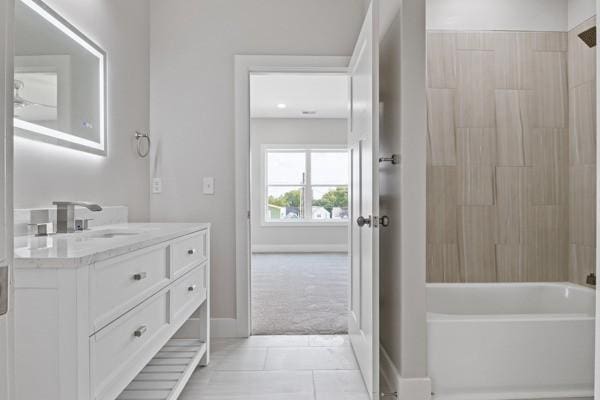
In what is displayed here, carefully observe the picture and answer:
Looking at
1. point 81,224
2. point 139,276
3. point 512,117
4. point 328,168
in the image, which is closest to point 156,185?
point 81,224

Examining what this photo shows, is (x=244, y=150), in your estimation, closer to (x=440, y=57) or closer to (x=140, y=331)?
(x=440, y=57)

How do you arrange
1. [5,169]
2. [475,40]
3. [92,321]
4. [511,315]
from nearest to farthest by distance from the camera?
[5,169]
[92,321]
[511,315]
[475,40]

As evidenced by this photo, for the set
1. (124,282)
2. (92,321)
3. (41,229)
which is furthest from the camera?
(41,229)

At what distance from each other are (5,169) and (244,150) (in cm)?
243

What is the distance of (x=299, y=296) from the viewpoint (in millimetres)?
4094

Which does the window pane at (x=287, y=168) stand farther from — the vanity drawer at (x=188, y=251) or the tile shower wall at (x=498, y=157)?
the vanity drawer at (x=188, y=251)

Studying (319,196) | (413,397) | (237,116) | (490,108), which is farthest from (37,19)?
(319,196)

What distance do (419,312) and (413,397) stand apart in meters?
0.39

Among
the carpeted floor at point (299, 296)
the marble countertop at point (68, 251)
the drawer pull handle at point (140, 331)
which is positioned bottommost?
the carpeted floor at point (299, 296)

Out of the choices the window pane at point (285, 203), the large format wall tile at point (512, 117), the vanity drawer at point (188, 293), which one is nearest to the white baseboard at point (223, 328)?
the vanity drawer at point (188, 293)

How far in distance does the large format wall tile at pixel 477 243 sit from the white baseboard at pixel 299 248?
478 cm

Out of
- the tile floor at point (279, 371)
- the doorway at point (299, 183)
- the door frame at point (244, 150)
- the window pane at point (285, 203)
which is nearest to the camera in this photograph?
the tile floor at point (279, 371)

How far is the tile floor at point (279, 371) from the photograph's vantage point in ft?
6.91

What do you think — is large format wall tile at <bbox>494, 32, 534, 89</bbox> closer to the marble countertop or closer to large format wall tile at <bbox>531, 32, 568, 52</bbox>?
large format wall tile at <bbox>531, 32, 568, 52</bbox>
